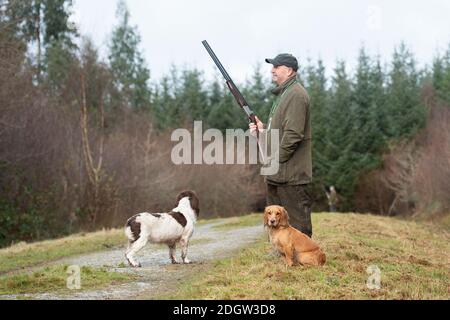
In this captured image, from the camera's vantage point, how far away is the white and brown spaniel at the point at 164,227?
11.1 meters

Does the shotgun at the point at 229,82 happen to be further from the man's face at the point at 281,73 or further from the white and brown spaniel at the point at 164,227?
the white and brown spaniel at the point at 164,227

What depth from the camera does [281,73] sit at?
31.8 feet

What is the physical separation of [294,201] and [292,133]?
99cm

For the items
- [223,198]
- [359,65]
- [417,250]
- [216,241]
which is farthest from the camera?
[359,65]

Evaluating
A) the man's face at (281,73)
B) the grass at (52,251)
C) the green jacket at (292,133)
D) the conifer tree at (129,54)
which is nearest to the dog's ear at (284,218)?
the green jacket at (292,133)

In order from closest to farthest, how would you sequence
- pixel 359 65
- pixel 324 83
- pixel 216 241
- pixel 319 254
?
1. pixel 319 254
2. pixel 216 241
3. pixel 359 65
4. pixel 324 83

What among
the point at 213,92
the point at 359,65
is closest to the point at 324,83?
the point at 359,65

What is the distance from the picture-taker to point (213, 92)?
205 feet

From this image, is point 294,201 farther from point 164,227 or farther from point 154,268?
point 154,268

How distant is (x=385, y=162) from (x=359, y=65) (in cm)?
→ 1133

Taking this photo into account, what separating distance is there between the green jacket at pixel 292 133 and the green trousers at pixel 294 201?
0.12 meters

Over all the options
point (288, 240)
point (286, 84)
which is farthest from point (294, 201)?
point (286, 84)
